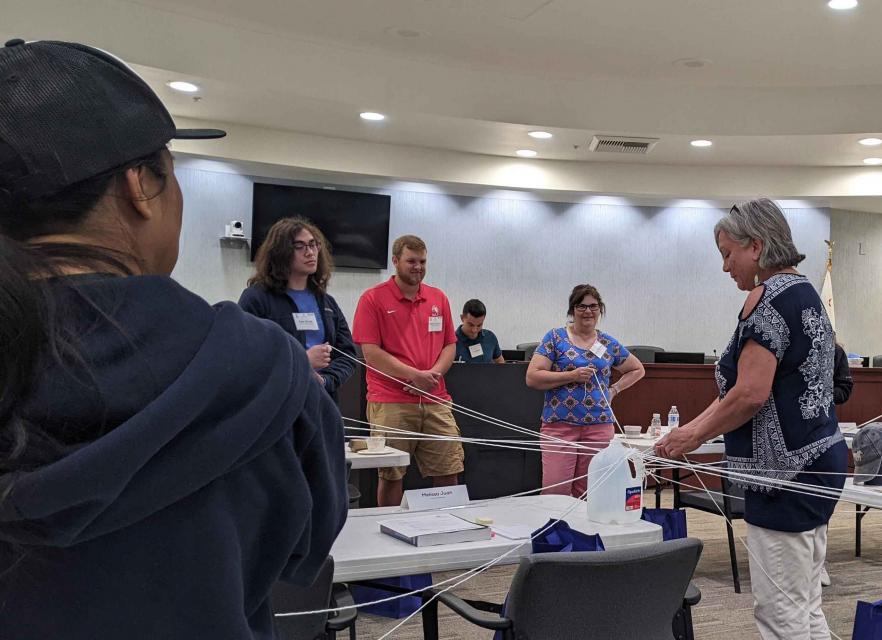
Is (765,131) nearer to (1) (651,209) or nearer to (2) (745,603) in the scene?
(1) (651,209)

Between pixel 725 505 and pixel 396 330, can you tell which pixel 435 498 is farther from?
pixel 725 505

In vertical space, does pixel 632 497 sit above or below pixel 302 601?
above

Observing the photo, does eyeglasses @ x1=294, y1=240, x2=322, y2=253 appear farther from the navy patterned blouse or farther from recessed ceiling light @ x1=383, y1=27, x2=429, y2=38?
recessed ceiling light @ x1=383, y1=27, x2=429, y2=38

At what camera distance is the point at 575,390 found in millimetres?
4605

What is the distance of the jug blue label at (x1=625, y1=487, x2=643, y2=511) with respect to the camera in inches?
106

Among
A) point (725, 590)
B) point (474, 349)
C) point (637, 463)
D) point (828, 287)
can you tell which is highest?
point (828, 287)

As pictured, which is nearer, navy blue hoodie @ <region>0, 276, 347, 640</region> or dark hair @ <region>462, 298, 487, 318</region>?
navy blue hoodie @ <region>0, 276, 347, 640</region>

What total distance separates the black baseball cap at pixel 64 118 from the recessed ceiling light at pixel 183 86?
6197 millimetres

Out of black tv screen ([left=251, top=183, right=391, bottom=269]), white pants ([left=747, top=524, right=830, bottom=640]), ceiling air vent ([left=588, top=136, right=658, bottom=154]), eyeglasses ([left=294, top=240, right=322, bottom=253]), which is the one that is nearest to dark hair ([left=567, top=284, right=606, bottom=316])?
eyeglasses ([left=294, top=240, right=322, bottom=253])

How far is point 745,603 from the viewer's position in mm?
4164

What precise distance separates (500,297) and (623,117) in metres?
2.88

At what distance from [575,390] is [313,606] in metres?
2.79

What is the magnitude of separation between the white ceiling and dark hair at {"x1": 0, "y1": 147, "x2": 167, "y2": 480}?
216 inches

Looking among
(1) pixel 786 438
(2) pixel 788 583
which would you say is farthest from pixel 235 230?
(2) pixel 788 583
